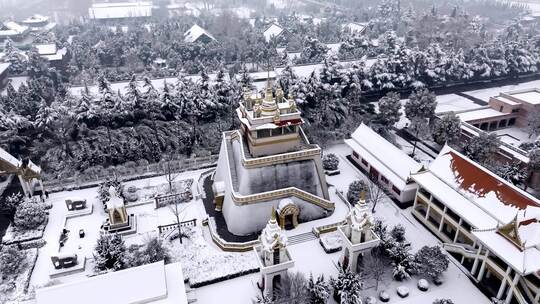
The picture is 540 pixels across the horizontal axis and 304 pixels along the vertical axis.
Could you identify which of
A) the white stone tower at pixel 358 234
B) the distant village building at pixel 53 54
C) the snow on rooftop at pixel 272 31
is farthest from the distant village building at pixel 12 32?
the white stone tower at pixel 358 234

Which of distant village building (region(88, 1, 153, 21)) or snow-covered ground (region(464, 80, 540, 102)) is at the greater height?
distant village building (region(88, 1, 153, 21))

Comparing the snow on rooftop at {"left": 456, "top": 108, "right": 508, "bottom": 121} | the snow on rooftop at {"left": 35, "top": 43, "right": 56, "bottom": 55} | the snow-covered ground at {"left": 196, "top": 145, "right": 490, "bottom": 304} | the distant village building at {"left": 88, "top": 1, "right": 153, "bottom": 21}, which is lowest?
the snow-covered ground at {"left": 196, "top": 145, "right": 490, "bottom": 304}

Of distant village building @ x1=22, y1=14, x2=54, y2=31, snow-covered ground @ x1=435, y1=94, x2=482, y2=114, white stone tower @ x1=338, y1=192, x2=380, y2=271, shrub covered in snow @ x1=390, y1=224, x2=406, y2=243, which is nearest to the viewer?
white stone tower @ x1=338, y1=192, x2=380, y2=271

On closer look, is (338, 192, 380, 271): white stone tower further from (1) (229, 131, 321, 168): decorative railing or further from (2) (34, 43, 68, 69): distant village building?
(2) (34, 43, 68, 69): distant village building

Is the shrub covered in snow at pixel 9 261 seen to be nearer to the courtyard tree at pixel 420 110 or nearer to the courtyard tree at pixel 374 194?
the courtyard tree at pixel 374 194

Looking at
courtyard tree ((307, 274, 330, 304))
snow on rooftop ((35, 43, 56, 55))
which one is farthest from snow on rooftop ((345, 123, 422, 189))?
snow on rooftop ((35, 43, 56, 55))

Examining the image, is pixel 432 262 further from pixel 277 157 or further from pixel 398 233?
pixel 277 157

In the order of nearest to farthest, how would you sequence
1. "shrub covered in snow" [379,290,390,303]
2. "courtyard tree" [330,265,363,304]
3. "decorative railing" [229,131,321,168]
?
"courtyard tree" [330,265,363,304] → "shrub covered in snow" [379,290,390,303] → "decorative railing" [229,131,321,168]
